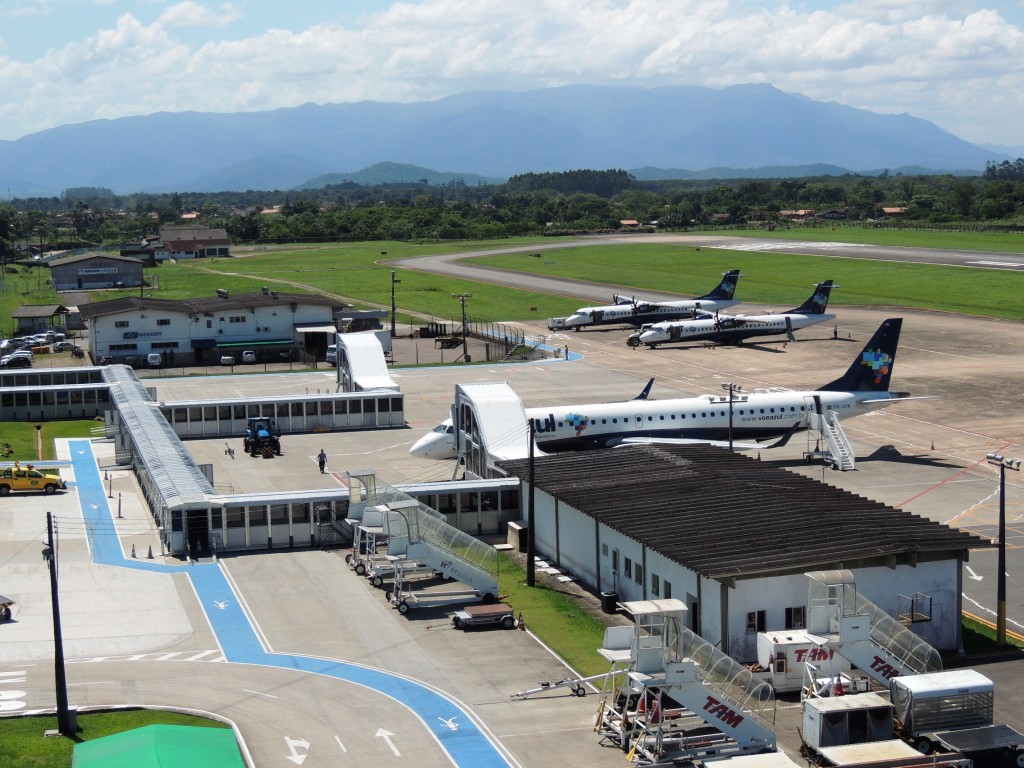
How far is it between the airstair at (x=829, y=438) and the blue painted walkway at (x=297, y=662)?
1474 inches

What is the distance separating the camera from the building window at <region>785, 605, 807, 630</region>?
4375cm

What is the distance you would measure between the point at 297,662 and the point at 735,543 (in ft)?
53.4

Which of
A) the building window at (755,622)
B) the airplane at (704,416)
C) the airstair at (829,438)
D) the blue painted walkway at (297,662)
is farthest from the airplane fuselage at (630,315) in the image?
the building window at (755,622)

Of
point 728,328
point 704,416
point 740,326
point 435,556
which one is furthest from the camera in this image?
point 728,328

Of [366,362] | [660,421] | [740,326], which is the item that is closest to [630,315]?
[740,326]

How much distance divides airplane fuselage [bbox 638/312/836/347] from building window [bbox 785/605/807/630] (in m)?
89.3

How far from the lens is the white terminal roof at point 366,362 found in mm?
100812

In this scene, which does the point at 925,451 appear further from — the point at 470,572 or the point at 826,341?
the point at 826,341

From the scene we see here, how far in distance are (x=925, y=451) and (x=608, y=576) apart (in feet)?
118

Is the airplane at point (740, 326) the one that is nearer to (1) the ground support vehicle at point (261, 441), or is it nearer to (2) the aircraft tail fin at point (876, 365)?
(2) the aircraft tail fin at point (876, 365)

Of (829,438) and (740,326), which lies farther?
(740,326)

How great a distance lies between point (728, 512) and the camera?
49906mm

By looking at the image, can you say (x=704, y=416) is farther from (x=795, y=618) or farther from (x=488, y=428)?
(x=795, y=618)

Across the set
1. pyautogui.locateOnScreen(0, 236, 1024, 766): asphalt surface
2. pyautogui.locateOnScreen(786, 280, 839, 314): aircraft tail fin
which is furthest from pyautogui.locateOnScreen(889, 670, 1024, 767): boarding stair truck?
pyautogui.locateOnScreen(786, 280, 839, 314): aircraft tail fin
